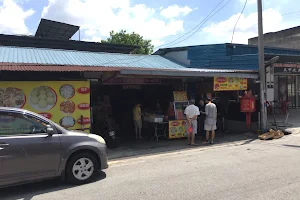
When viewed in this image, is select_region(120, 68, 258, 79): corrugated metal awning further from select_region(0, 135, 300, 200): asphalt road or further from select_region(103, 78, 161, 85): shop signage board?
select_region(103, 78, 161, 85): shop signage board

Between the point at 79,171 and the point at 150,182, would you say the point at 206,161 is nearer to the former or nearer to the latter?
the point at 150,182

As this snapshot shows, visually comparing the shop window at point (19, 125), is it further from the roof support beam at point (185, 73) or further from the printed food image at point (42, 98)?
the roof support beam at point (185, 73)

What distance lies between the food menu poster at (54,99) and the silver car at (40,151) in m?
3.61

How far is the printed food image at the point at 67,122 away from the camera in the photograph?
9.59m

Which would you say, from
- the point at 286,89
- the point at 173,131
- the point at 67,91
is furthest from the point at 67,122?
the point at 286,89

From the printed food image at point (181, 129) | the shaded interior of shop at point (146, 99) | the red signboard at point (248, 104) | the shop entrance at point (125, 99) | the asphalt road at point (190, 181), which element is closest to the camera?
the asphalt road at point (190, 181)

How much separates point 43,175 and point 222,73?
7.96 meters

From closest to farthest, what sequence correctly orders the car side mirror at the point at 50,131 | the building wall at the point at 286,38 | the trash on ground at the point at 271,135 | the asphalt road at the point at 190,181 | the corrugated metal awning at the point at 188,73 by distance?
the asphalt road at the point at 190,181 → the car side mirror at the point at 50,131 → the corrugated metal awning at the point at 188,73 → the trash on ground at the point at 271,135 → the building wall at the point at 286,38

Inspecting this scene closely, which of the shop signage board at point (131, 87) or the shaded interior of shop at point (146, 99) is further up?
the shop signage board at point (131, 87)

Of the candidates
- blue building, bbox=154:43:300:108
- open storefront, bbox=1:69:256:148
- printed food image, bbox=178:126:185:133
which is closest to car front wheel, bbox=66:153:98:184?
open storefront, bbox=1:69:256:148

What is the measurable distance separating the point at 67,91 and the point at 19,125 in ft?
13.8

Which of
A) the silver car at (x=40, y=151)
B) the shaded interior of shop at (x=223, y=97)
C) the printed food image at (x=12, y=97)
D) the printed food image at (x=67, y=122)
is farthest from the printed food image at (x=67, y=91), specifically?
the shaded interior of shop at (x=223, y=97)

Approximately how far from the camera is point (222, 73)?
11570mm

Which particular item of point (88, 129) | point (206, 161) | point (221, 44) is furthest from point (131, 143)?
point (221, 44)
